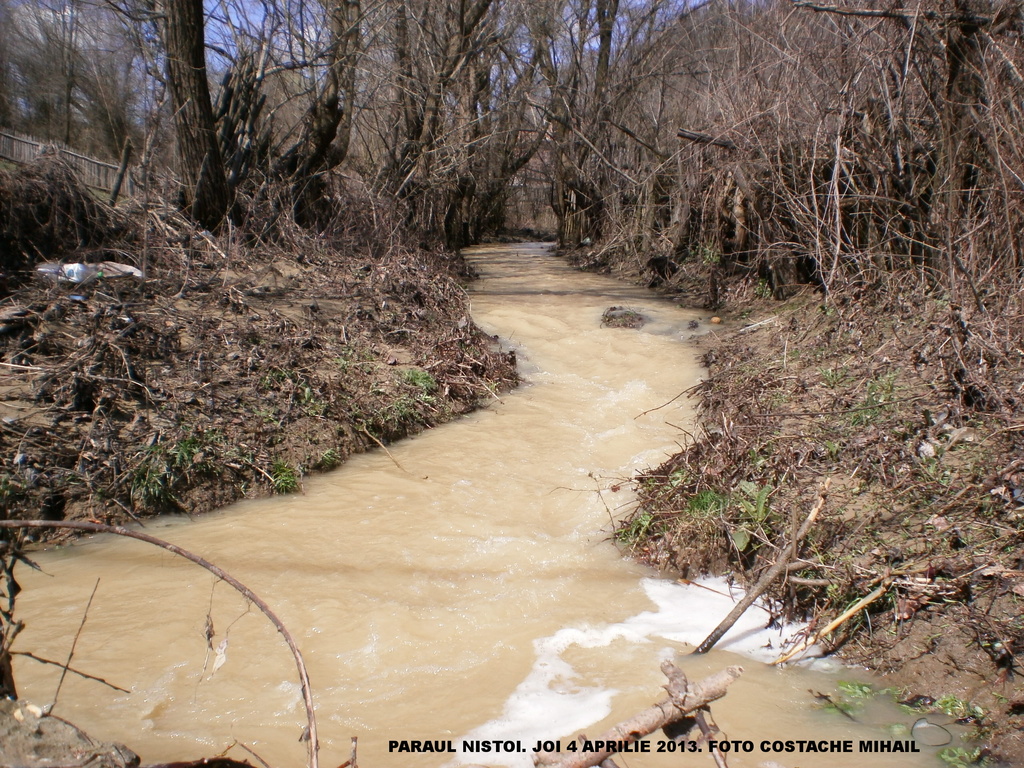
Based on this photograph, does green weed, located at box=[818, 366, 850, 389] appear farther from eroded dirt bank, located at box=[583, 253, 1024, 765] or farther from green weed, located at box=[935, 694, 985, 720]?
green weed, located at box=[935, 694, 985, 720]

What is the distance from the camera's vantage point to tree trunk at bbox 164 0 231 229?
8.81 meters

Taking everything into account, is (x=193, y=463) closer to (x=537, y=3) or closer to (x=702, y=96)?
(x=702, y=96)

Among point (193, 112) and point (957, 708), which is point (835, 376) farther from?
point (193, 112)

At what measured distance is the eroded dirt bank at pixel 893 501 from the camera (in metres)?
3.39

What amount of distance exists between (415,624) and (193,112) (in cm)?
736

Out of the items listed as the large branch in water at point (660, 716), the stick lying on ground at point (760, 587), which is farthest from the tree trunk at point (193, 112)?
the large branch in water at point (660, 716)

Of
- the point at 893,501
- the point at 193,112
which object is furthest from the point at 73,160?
the point at 893,501

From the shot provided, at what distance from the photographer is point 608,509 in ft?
17.4

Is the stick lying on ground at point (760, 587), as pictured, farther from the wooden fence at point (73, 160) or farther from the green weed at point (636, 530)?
the wooden fence at point (73, 160)

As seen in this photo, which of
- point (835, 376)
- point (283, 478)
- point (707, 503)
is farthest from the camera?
point (835, 376)

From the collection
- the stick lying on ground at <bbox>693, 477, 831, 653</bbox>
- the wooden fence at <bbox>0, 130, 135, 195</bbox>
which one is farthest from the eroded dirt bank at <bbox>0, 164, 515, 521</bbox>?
A: the stick lying on ground at <bbox>693, 477, 831, 653</bbox>

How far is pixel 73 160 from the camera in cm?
873

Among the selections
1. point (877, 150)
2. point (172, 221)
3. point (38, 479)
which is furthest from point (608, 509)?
point (172, 221)

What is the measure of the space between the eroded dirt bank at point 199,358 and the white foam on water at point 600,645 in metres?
2.57
